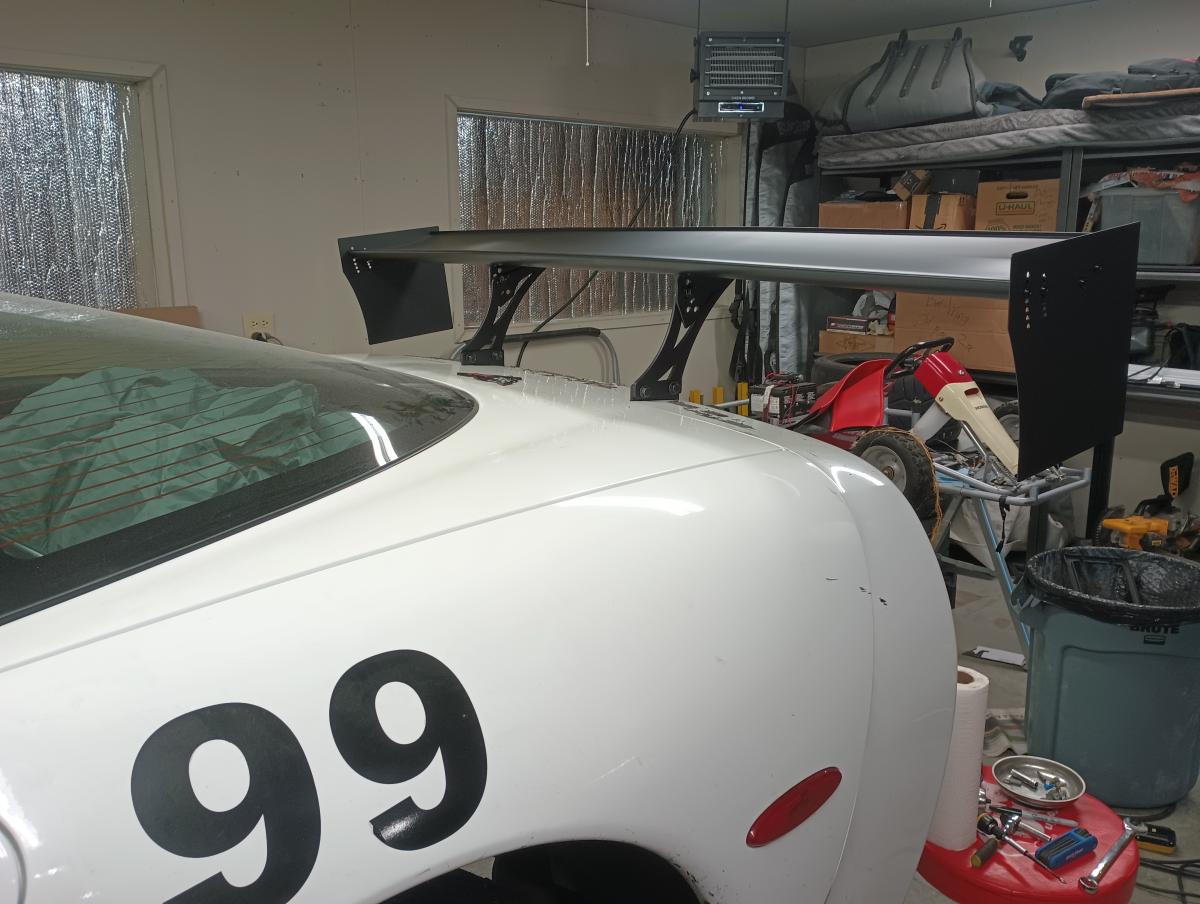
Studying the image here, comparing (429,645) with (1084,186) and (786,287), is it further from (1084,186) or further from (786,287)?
(786,287)

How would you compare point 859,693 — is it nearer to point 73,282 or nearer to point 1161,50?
point 73,282

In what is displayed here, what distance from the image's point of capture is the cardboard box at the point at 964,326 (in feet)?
14.4

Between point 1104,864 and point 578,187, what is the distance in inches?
156

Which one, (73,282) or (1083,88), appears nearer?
(73,282)

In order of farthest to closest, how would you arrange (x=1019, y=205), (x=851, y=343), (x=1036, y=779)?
(x=851, y=343) → (x=1019, y=205) → (x=1036, y=779)

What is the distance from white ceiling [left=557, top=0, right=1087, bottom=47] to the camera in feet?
15.1

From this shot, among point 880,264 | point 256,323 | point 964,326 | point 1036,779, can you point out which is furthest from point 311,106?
point 1036,779

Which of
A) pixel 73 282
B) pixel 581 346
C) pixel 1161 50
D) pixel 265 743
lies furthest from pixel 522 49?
pixel 265 743

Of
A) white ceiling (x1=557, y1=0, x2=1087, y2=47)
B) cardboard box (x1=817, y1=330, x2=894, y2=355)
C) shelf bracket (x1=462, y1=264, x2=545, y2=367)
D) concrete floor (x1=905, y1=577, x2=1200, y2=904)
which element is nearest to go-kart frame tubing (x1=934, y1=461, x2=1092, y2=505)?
concrete floor (x1=905, y1=577, x2=1200, y2=904)

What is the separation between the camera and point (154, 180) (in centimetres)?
334

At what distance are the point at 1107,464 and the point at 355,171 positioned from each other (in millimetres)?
3372

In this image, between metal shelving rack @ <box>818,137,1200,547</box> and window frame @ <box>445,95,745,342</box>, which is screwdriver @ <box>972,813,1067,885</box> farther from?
window frame @ <box>445,95,745,342</box>

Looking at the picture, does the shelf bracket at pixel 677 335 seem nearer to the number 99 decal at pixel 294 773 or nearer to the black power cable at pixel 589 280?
the number 99 decal at pixel 294 773

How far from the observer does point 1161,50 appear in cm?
443
